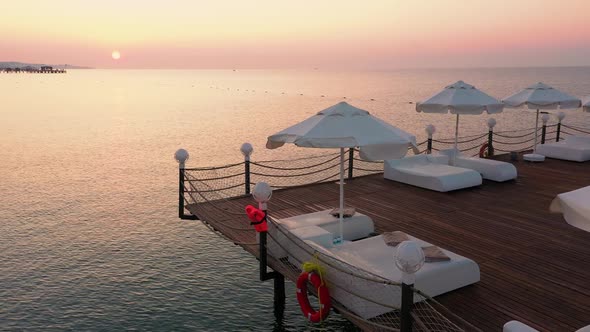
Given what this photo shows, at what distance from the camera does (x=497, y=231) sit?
31.7ft

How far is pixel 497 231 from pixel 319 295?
4592mm

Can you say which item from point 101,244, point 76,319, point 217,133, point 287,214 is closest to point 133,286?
point 76,319

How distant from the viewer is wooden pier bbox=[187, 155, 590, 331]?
21.7 feet

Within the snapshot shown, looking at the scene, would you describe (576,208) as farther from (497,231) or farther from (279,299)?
(279,299)

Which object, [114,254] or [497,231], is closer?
[497,231]

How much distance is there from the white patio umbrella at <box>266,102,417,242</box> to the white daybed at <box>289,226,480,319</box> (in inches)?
57.8

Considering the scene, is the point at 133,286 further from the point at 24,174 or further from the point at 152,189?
the point at 24,174

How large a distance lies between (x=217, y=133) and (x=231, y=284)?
36.0m

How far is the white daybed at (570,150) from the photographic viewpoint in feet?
53.9

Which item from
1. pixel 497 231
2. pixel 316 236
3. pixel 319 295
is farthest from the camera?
pixel 497 231

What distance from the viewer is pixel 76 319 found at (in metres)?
11.1

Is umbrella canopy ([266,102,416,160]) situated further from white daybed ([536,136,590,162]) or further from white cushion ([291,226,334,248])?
white daybed ([536,136,590,162])

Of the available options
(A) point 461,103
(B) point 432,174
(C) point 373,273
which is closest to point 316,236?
(C) point 373,273

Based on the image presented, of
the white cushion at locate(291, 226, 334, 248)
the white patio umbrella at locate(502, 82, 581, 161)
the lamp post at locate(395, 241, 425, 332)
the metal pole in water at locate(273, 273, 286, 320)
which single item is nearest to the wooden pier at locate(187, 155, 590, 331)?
the white cushion at locate(291, 226, 334, 248)
